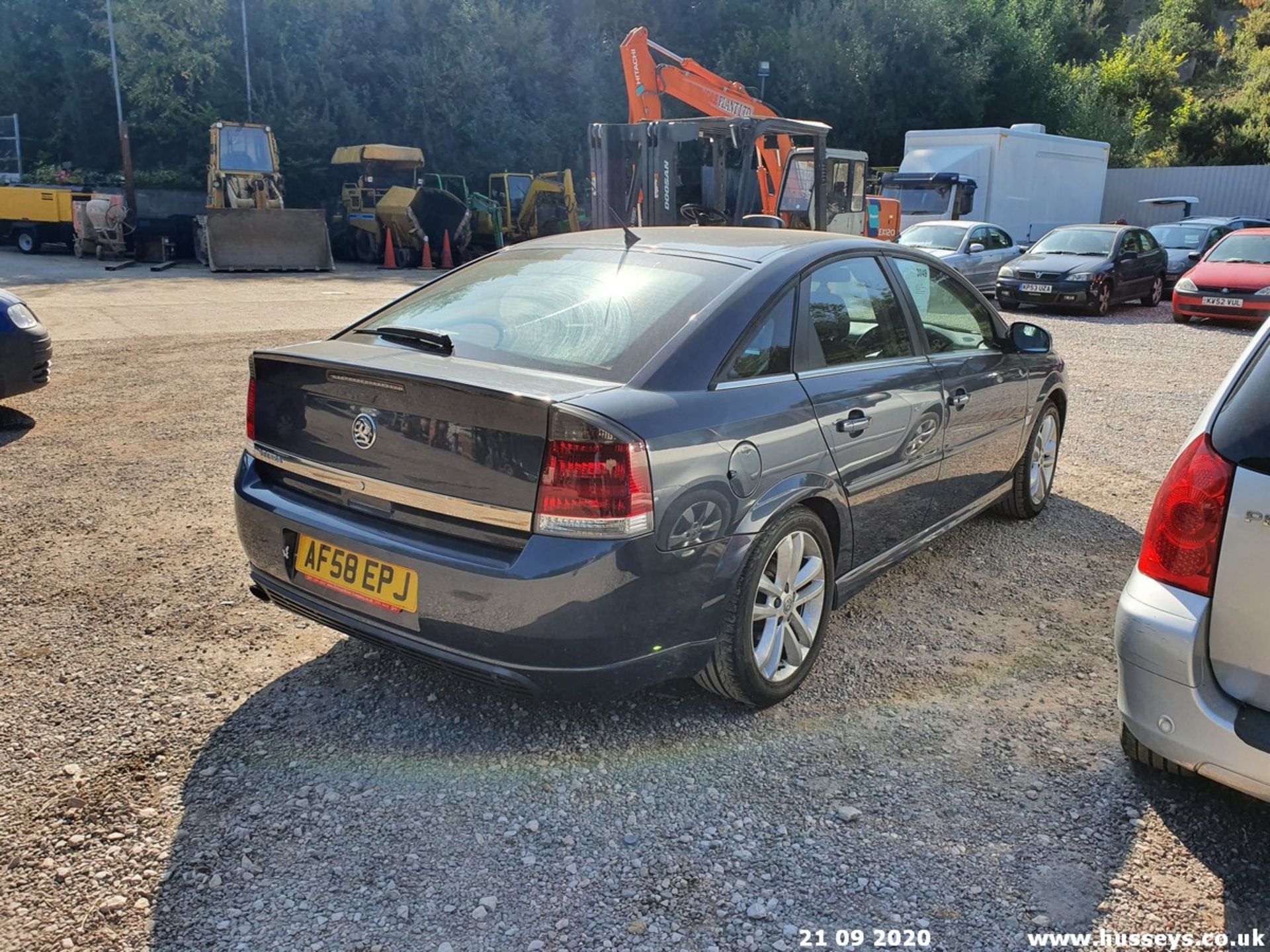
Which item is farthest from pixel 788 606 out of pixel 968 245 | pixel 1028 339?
pixel 968 245

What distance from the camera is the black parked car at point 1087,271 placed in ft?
48.5

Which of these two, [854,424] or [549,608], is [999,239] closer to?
[854,424]

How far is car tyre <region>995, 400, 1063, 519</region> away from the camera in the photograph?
514 cm

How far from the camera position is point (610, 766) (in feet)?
9.89

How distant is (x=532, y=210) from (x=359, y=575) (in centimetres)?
2255

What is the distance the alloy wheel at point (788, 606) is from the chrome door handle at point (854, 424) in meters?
0.42

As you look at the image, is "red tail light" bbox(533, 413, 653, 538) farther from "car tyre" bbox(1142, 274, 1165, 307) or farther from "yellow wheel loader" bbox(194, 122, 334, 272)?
"yellow wheel loader" bbox(194, 122, 334, 272)

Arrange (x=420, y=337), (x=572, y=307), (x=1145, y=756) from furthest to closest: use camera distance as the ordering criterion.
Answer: (x=572, y=307) < (x=420, y=337) < (x=1145, y=756)

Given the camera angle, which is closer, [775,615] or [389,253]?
[775,615]

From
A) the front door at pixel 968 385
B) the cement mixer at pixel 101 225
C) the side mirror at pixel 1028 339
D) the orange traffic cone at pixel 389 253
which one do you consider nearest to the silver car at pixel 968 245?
the side mirror at pixel 1028 339

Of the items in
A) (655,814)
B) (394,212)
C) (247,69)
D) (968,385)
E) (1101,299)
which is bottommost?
(655,814)

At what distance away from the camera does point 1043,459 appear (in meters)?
5.38

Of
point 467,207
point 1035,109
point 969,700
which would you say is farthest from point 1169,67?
point 969,700

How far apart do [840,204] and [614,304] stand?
44.1ft
